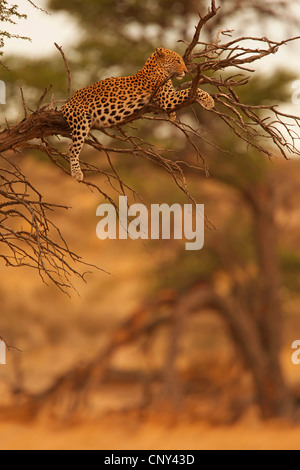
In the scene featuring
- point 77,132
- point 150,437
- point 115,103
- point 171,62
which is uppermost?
point 150,437

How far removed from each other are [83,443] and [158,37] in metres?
5.07

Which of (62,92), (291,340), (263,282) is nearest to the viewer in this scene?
(62,92)

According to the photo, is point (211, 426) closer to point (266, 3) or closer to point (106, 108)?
point (266, 3)

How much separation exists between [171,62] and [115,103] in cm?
34

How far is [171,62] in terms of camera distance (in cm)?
362

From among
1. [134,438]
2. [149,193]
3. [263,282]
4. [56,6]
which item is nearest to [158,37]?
[56,6]

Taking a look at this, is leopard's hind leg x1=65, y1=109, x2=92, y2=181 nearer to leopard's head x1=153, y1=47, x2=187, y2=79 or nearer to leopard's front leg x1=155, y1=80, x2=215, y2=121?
leopard's front leg x1=155, y1=80, x2=215, y2=121

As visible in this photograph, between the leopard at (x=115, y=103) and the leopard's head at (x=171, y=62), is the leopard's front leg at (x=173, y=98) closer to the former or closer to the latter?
the leopard at (x=115, y=103)

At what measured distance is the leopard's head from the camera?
11.7 feet

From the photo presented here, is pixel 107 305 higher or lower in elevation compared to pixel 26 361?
higher

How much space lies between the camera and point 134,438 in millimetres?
11281

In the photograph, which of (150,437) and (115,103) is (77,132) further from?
(150,437)

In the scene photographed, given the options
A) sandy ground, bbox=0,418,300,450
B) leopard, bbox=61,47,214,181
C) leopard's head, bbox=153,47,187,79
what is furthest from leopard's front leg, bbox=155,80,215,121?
sandy ground, bbox=0,418,300,450

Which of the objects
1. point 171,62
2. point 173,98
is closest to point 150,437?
point 171,62
